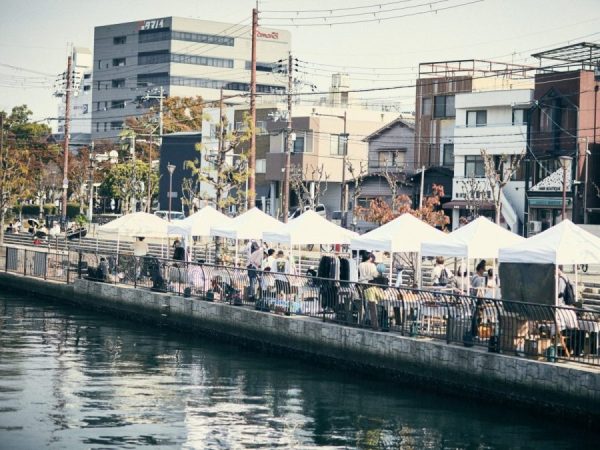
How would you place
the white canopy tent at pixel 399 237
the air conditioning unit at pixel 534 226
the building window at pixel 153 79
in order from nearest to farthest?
the white canopy tent at pixel 399 237, the air conditioning unit at pixel 534 226, the building window at pixel 153 79

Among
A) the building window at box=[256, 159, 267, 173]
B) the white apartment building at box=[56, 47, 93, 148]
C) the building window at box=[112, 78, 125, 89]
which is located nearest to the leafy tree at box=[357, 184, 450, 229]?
the building window at box=[256, 159, 267, 173]

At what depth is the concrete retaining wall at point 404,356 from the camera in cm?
1892

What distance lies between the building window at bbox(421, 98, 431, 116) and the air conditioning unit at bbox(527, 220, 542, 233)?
13565mm

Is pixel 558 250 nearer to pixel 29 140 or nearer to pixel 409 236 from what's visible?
pixel 409 236

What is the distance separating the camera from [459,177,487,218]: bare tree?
6266cm

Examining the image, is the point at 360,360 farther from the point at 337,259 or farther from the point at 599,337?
the point at 599,337

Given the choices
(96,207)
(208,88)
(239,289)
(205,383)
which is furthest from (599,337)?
(208,88)

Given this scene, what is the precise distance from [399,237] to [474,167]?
138ft

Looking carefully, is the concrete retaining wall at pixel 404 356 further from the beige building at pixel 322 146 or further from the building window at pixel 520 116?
the beige building at pixel 322 146

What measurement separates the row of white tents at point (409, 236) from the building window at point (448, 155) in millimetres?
33764

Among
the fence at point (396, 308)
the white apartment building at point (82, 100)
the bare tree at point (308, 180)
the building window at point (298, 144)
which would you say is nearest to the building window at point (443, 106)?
the bare tree at point (308, 180)

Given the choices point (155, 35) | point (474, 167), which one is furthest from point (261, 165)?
point (155, 35)

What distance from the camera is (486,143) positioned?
6706 centimetres

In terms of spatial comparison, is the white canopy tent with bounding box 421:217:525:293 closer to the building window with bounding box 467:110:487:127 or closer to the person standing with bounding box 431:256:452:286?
the person standing with bounding box 431:256:452:286
